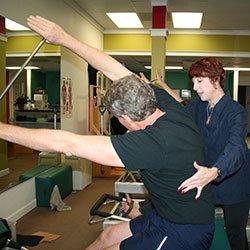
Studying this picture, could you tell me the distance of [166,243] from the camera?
1568 mm

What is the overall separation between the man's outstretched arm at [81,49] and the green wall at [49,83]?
3230 mm

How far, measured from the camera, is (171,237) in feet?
5.13

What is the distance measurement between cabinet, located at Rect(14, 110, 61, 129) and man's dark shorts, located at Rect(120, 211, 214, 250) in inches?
128

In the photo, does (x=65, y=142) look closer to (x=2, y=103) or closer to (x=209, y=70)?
(x=209, y=70)

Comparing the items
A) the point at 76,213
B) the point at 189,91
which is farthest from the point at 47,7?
the point at 189,91

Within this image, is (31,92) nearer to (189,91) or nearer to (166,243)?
(166,243)

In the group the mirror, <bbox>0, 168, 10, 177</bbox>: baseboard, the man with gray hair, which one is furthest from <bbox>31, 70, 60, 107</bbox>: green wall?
the man with gray hair

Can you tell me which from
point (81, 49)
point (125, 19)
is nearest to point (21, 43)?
point (81, 49)

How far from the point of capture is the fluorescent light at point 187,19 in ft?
20.4

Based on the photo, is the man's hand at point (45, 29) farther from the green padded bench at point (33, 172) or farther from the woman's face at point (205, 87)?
the green padded bench at point (33, 172)

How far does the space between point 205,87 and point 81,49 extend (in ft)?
2.55

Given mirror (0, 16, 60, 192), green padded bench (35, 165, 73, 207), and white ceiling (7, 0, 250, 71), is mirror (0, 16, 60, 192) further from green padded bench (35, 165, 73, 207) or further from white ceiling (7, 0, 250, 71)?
green padded bench (35, 165, 73, 207)

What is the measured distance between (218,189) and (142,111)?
1.00 metres

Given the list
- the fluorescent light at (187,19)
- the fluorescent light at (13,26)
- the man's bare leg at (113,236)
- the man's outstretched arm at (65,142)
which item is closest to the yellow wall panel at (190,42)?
the fluorescent light at (187,19)
